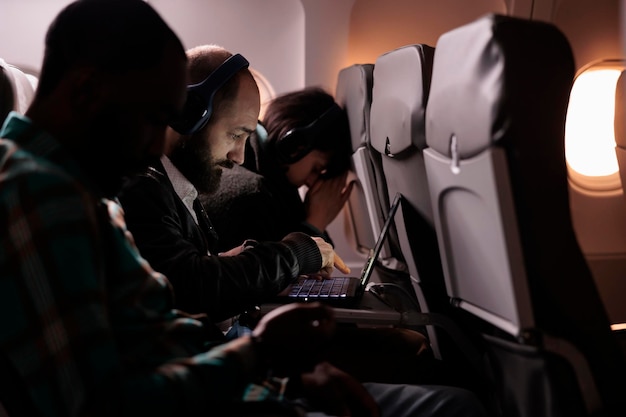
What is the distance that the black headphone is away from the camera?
5.85 ft

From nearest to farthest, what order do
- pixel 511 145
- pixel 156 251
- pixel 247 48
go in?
pixel 511 145, pixel 156 251, pixel 247 48

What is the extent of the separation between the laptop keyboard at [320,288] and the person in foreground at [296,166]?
1.07 ft

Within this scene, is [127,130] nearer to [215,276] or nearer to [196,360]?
[196,360]

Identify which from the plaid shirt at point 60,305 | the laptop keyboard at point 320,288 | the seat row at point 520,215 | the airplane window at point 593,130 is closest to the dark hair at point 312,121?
the laptop keyboard at point 320,288

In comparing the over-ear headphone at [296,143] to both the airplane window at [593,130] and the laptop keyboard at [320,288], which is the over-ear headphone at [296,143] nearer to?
the laptop keyboard at [320,288]

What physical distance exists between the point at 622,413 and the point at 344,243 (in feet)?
8.46

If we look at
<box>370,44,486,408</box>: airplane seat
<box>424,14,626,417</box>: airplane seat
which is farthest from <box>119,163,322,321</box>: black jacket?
<box>424,14,626,417</box>: airplane seat

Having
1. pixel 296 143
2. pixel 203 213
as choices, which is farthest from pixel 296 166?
pixel 203 213

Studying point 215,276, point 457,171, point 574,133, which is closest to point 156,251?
point 215,276

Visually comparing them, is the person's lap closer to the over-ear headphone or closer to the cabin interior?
the over-ear headphone

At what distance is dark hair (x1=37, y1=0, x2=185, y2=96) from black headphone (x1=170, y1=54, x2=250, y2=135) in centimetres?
77

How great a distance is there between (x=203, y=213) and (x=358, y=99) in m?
0.80

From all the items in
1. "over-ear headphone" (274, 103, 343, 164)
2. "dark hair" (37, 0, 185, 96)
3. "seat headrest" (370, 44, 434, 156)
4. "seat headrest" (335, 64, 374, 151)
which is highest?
"dark hair" (37, 0, 185, 96)

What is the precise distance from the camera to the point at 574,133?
3.70m
